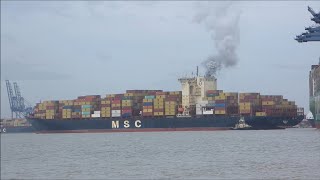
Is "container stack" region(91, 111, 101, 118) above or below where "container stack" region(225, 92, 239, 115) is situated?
below

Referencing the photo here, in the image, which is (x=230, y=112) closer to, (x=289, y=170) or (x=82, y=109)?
→ (x=82, y=109)

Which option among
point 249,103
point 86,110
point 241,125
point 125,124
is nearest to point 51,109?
point 86,110

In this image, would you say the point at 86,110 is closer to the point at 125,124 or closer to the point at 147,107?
the point at 125,124

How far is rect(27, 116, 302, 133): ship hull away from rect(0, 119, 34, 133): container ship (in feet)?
167

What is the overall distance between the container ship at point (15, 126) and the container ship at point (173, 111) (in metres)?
49.0

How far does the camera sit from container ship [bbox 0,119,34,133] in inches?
6668

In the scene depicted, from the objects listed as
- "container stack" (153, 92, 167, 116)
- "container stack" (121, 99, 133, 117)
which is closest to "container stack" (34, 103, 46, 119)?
"container stack" (121, 99, 133, 117)

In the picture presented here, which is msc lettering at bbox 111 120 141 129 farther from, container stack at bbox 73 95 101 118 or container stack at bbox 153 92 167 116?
container stack at bbox 73 95 101 118

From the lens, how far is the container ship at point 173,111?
4139 inches

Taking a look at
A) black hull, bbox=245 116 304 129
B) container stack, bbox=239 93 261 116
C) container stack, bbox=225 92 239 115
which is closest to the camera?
container stack, bbox=239 93 261 116

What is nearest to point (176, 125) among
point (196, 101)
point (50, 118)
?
point (196, 101)

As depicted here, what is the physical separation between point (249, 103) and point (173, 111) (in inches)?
589

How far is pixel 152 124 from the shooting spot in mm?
108812

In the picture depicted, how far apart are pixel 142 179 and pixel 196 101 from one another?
83.1 meters
